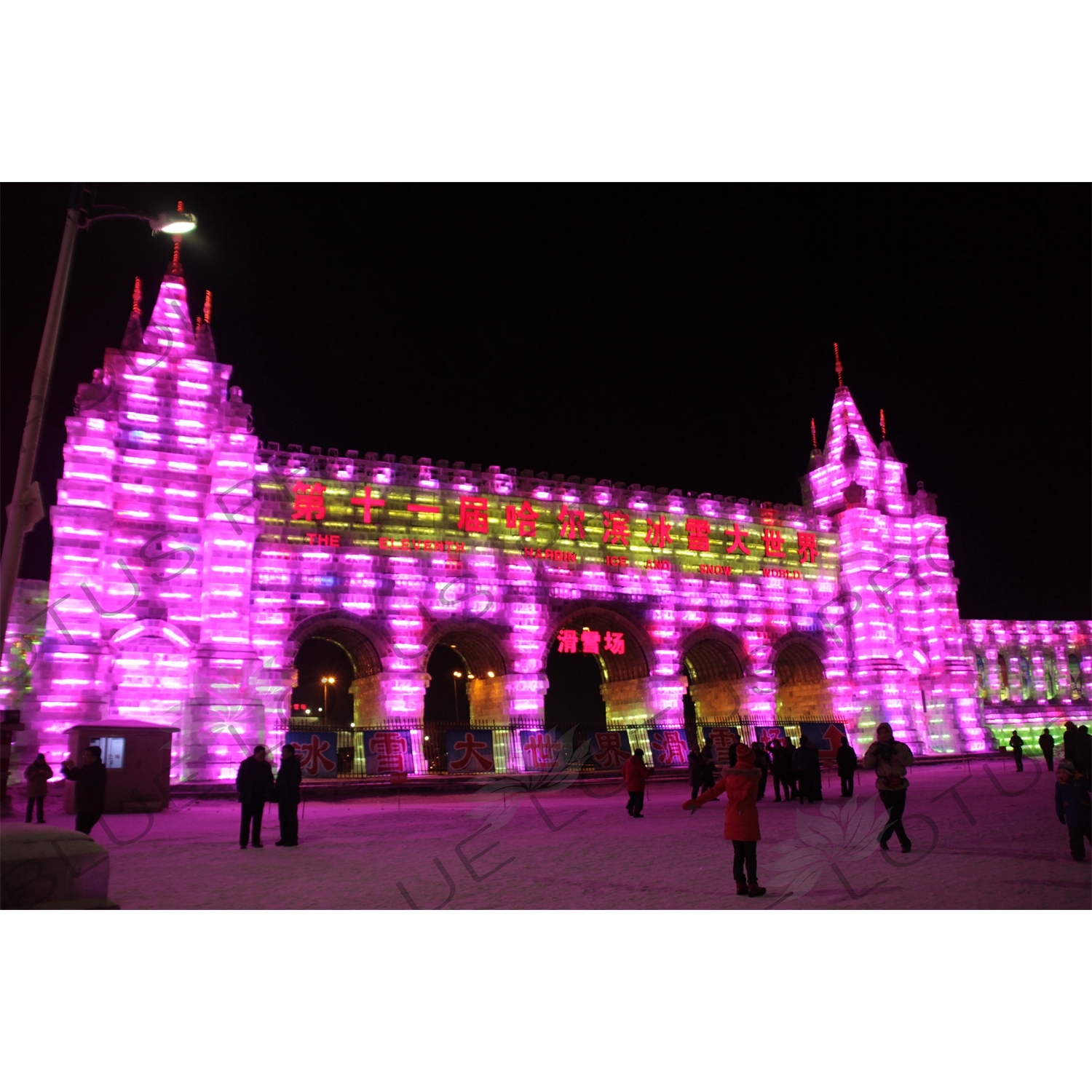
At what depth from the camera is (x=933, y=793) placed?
754 inches

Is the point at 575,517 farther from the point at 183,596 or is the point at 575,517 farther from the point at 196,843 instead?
the point at 196,843

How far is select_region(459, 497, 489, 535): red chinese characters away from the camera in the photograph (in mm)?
31016

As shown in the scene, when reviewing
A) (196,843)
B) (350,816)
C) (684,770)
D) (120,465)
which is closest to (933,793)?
(684,770)

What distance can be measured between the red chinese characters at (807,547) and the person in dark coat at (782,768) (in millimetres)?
18488

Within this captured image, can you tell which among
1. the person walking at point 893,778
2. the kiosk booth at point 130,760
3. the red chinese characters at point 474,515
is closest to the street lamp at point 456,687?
the red chinese characters at point 474,515

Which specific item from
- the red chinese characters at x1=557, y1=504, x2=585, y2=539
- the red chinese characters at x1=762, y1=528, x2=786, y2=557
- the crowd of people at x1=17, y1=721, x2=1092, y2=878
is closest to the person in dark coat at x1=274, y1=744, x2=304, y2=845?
the crowd of people at x1=17, y1=721, x2=1092, y2=878

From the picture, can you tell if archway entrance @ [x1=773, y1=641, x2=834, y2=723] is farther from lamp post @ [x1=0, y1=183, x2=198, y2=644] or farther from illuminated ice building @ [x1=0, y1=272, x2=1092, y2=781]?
lamp post @ [x1=0, y1=183, x2=198, y2=644]

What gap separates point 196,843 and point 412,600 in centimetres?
1617

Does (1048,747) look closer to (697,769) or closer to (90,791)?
(697,769)

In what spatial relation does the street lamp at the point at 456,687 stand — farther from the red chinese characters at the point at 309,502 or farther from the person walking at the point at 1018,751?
the person walking at the point at 1018,751

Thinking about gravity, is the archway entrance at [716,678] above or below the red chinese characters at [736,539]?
below

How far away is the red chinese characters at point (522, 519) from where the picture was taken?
3175cm

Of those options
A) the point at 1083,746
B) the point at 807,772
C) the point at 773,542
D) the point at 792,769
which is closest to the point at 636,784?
the point at 807,772

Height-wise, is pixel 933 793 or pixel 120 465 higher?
pixel 120 465
